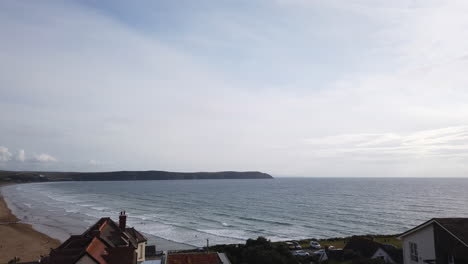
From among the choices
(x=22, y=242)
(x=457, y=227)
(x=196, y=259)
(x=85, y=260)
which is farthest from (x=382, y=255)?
(x=22, y=242)

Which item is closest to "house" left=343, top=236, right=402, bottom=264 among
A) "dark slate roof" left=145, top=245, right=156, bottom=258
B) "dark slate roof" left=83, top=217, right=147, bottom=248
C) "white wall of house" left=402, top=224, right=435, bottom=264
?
"white wall of house" left=402, top=224, right=435, bottom=264

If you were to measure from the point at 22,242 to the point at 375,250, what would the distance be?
5173cm

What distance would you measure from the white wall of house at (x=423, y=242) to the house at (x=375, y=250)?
1357 centimetres

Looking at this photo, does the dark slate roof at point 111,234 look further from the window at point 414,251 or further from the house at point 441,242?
the house at point 441,242

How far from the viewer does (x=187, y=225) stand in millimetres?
72000

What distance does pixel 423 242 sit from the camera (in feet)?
63.5

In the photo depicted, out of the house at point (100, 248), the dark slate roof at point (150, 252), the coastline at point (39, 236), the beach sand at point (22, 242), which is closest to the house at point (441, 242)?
the house at point (100, 248)

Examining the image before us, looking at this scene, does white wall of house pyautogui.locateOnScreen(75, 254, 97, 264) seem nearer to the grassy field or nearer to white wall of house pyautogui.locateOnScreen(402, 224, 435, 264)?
white wall of house pyautogui.locateOnScreen(402, 224, 435, 264)

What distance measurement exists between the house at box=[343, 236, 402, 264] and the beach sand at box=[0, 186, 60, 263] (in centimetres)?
3898

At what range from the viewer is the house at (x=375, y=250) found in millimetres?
33438

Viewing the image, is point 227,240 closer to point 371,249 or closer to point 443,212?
point 371,249

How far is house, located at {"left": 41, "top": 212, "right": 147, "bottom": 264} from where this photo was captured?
2128 cm

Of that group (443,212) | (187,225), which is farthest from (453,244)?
(443,212)

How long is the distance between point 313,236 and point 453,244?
155 ft
